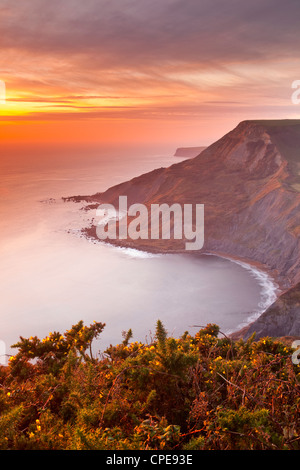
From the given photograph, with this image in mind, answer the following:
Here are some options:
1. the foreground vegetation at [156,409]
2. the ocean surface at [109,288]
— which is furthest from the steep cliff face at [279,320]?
the foreground vegetation at [156,409]

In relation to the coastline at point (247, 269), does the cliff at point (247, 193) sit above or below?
above

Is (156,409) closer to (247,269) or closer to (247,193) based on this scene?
(247,269)

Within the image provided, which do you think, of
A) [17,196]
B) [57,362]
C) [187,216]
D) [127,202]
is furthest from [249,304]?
[17,196]

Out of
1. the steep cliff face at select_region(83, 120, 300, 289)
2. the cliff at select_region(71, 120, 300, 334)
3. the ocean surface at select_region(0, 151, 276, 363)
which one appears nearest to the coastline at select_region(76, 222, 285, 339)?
the ocean surface at select_region(0, 151, 276, 363)

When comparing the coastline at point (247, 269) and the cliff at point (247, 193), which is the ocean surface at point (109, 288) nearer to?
the coastline at point (247, 269)

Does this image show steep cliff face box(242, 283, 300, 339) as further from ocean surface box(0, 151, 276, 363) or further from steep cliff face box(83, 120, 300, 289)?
steep cliff face box(83, 120, 300, 289)

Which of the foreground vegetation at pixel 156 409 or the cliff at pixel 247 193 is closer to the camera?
the foreground vegetation at pixel 156 409
